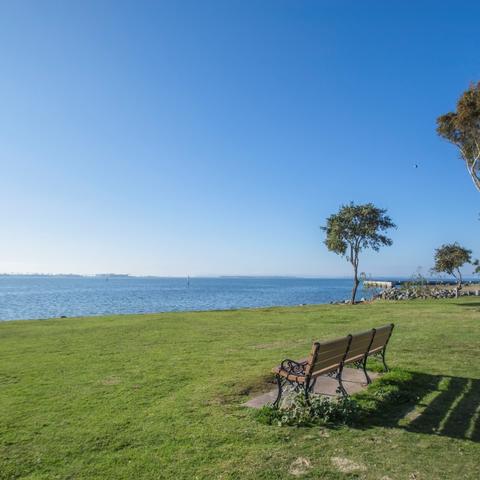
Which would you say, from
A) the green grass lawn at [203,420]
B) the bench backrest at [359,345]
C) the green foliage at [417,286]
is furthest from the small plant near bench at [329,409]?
the green foliage at [417,286]

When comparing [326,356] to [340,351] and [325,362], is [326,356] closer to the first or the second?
[325,362]

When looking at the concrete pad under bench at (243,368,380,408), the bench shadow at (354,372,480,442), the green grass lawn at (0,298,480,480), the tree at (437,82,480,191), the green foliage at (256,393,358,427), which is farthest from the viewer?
the tree at (437,82,480,191)

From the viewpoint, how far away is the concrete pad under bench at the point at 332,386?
7191 millimetres

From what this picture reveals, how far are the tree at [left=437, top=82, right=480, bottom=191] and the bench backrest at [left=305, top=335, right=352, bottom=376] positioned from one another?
15.7 metres

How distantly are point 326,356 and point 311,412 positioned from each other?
85 cm

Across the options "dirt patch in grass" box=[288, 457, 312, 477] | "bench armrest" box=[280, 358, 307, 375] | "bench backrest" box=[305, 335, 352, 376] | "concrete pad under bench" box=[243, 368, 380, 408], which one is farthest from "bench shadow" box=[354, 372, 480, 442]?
"dirt patch in grass" box=[288, 457, 312, 477]

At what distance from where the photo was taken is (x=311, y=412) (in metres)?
6.35

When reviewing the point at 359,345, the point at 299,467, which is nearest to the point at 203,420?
the point at 299,467

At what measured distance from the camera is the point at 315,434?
225 inches

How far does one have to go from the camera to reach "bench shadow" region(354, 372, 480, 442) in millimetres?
6000

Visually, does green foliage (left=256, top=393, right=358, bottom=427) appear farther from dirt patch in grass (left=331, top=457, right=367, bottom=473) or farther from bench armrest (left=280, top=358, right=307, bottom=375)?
dirt patch in grass (left=331, top=457, right=367, bottom=473)

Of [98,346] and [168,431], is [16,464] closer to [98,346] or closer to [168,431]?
[168,431]

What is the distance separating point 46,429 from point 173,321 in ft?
48.4

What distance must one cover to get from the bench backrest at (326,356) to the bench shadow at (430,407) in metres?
0.82
